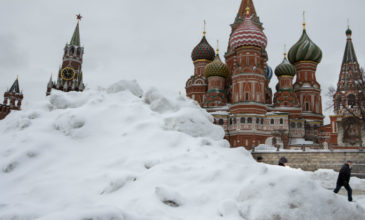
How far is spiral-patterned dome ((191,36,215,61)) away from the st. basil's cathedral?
0.64ft

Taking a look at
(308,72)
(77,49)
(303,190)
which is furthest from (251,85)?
(77,49)

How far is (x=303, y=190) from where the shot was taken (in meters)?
4.61

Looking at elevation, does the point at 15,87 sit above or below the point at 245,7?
below

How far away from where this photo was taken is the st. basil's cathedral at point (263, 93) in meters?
31.9

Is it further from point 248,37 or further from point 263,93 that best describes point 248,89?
point 248,37

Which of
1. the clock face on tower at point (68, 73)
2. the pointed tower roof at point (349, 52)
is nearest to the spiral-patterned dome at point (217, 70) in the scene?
the pointed tower roof at point (349, 52)

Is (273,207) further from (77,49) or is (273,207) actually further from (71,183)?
(77,49)

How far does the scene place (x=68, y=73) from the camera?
200 feet

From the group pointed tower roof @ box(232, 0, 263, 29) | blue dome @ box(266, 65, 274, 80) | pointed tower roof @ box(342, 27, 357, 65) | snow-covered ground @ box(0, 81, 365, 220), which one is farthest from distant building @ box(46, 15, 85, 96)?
snow-covered ground @ box(0, 81, 365, 220)

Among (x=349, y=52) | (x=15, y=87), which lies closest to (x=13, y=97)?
(x=15, y=87)

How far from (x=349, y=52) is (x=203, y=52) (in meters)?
18.9

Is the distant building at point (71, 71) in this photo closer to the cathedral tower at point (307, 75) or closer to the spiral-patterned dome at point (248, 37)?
the spiral-patterned dome at point (248, 37)

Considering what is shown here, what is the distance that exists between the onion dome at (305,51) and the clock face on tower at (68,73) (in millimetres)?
42850

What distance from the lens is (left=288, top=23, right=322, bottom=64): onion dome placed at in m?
37.6
